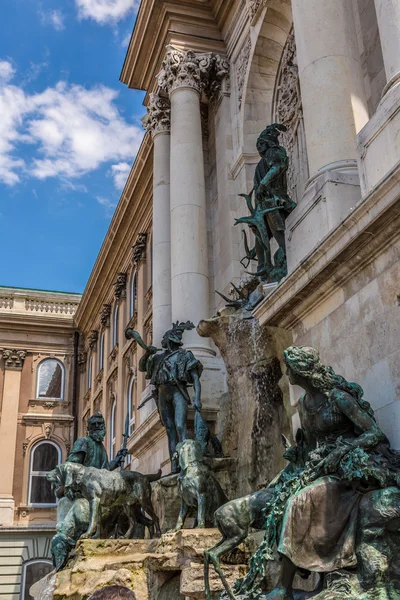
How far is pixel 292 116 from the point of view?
1409 centimetres

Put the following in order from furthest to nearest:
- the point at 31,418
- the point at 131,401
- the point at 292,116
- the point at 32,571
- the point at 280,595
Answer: the point at 31,418 < the point at 32,571 < the point at 131,401 < the point at 292,116 < the point at 280,595

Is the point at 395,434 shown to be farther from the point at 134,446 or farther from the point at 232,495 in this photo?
the point at 134,446

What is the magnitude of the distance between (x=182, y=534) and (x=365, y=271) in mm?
3236

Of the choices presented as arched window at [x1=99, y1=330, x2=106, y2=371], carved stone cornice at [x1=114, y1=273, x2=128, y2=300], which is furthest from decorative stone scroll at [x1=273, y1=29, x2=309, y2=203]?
arched window at [x1=99, y1=330, x2=106, y2=371]

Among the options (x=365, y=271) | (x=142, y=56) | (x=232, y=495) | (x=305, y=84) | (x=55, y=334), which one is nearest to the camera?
(x=365, y=271)

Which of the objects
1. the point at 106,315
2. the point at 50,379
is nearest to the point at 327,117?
the point at 106,315

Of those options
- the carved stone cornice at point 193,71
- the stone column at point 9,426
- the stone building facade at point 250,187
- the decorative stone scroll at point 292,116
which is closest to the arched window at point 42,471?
the stone column at point 9,426

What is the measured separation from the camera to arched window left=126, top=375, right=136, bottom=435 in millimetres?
25077

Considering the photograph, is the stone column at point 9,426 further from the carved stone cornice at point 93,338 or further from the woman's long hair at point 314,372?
the woman's long hair at point 314,372

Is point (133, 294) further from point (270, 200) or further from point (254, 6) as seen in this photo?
point (270, 200)

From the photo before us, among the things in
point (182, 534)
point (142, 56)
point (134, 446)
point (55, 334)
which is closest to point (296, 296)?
point (182, 534)

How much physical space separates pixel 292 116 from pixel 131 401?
14.4 metres

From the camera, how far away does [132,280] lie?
2778 cm

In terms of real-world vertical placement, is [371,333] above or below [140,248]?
below
